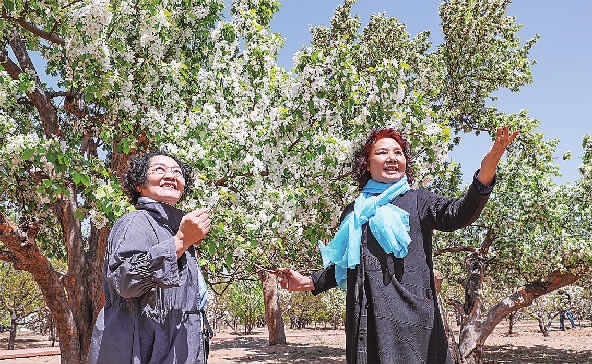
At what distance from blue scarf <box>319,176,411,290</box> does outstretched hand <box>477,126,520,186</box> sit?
50 centimetres

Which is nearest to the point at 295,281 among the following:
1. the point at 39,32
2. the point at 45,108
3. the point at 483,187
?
the point at 483,187

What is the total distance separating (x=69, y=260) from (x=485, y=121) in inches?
461

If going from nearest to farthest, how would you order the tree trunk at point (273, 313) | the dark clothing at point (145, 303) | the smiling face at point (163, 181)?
the dark clothing at point (145, 303), the smiling face at point (163, 181), the tree trunk at point (273, 313)

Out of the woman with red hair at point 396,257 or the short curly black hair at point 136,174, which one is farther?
the short curly black hair at point 136,174

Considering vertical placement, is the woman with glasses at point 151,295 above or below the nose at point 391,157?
below

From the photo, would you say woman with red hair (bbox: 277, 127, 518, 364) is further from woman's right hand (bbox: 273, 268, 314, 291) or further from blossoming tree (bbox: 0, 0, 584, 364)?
blossoming tree (bbox: 0, 0, 584, 364)

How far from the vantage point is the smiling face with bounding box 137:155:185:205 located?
299cm

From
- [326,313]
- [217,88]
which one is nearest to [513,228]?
[217,88]

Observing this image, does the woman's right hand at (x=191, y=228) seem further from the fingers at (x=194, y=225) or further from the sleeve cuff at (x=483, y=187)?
the sleeve cuff at (x=483, y=187)

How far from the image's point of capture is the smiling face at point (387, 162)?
311 cm

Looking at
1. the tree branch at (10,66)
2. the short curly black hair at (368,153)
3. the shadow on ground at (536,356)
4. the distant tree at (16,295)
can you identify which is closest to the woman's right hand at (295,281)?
the short curly black hair at (368,153)

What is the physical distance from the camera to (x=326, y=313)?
185ft

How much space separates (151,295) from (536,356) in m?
20.6

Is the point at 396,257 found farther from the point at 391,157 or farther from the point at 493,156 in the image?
the point at 493,156
